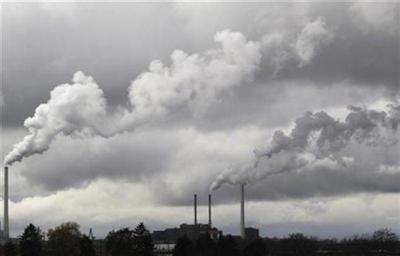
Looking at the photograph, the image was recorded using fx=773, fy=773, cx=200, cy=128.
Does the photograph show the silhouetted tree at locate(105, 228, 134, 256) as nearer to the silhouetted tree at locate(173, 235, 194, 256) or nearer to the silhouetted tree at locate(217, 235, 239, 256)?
the silhouetted tree at locate(173, 235, 194, 256)

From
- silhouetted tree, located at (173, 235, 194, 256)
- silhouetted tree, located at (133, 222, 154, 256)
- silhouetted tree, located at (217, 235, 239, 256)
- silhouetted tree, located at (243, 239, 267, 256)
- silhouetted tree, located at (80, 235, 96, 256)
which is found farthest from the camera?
silhouetted tree, located at (80, 235, 96, 256)

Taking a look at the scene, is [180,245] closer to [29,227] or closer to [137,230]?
[137,230]

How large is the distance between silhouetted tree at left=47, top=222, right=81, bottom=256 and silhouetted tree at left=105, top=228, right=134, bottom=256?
861cm

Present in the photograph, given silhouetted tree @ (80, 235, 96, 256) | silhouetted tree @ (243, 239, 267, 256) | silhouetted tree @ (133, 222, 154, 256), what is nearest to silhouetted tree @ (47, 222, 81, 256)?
silhouetted tree @ (80, 235, 96, 256)

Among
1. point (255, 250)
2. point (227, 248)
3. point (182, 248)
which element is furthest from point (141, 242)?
point (255, 250)

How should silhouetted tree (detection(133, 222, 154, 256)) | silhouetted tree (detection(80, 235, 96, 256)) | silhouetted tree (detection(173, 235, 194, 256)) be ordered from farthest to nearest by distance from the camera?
silhouetted tree (detection(80, 235, 96, 256)), silhouetted tree (detection(133, 222, 154, 256)), silhouetted tree (detection(173, 235, 194, 256))

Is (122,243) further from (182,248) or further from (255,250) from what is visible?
(255,250)

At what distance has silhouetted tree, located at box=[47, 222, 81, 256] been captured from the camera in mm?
172550

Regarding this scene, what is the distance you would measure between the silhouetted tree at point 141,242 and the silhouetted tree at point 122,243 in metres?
1.39

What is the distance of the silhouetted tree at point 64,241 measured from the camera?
172550 mm

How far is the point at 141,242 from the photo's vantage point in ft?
504

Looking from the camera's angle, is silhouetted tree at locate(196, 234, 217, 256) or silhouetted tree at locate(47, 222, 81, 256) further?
silhouetted tree at locate(47, 222, 81, 256)

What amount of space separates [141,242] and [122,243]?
17.6 feet

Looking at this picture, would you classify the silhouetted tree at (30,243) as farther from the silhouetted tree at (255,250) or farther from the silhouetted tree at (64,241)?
the silhouetted tree at (255,250)
